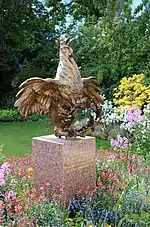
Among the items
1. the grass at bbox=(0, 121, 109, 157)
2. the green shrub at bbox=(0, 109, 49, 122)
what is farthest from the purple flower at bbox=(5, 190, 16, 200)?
the green shrub at bbox=(0, 109, 49, 122)

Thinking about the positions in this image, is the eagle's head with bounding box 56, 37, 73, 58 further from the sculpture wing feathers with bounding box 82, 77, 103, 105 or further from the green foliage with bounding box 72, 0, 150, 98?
the green foliage with bounding box 72, 0, 150, 98

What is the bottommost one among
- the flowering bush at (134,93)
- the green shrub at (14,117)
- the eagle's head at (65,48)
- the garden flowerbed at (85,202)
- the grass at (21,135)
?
the grass at (21,135)

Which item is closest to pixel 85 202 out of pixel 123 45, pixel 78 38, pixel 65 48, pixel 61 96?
pixel 61 96

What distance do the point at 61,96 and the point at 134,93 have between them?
482 cm

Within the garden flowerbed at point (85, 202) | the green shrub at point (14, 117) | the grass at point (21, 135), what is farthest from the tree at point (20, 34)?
the garden flowerbed at point (85, 202)

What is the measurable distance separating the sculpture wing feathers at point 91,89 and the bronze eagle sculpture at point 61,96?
0.22 ft

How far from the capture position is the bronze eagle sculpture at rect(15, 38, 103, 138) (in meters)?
3.94

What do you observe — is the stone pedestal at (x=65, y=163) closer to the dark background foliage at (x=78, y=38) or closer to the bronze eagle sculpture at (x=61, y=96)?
the bronze eagle sculpture at (x=61, y=96)

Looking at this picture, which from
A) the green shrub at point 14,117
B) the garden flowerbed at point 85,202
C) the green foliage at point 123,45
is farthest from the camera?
the green shrub at point 14,117

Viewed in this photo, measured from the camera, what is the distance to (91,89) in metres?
4.38

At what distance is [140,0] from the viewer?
35.0ft

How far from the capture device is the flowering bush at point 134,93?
8453 mm

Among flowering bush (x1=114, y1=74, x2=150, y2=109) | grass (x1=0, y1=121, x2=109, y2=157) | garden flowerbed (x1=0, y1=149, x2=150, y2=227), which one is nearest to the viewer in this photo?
garden flowerbed (x1=0, y1=149, x2=150, y2=227)

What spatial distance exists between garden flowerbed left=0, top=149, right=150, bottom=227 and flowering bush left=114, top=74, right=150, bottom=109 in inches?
150
